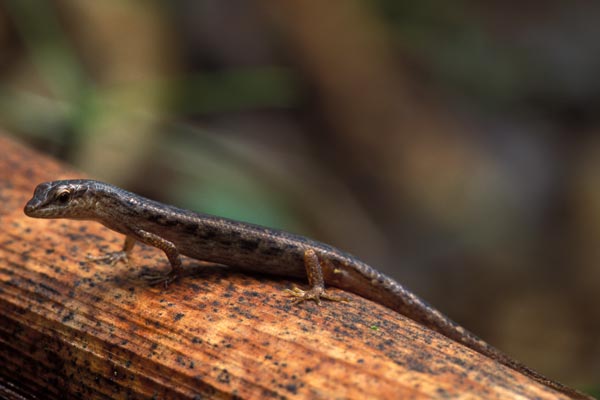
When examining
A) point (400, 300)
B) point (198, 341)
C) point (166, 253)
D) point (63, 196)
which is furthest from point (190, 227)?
point (400, 300)

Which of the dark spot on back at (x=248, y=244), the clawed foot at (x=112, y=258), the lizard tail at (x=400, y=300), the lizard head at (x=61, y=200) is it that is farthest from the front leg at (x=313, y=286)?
the lizard head at (x=61, y=200)

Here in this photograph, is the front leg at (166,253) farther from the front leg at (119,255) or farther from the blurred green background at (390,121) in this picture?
the blurred green background at (390,121)

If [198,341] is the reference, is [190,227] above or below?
above

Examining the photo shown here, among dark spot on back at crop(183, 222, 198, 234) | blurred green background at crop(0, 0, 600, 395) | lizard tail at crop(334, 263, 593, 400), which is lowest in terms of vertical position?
dark spot on back at crop(183, 222, 198, 234)

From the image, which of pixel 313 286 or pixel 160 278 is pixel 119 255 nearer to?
pixel 160 278

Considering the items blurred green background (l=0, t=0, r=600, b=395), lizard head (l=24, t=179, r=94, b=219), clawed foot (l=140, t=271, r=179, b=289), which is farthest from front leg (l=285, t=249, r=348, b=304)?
blurred green background (l=0, t=0, r=600, b=395)

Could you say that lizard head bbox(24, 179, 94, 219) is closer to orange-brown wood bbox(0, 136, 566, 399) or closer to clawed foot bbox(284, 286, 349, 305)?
orange-brown wood bbox(0, 136, 566, 399)
